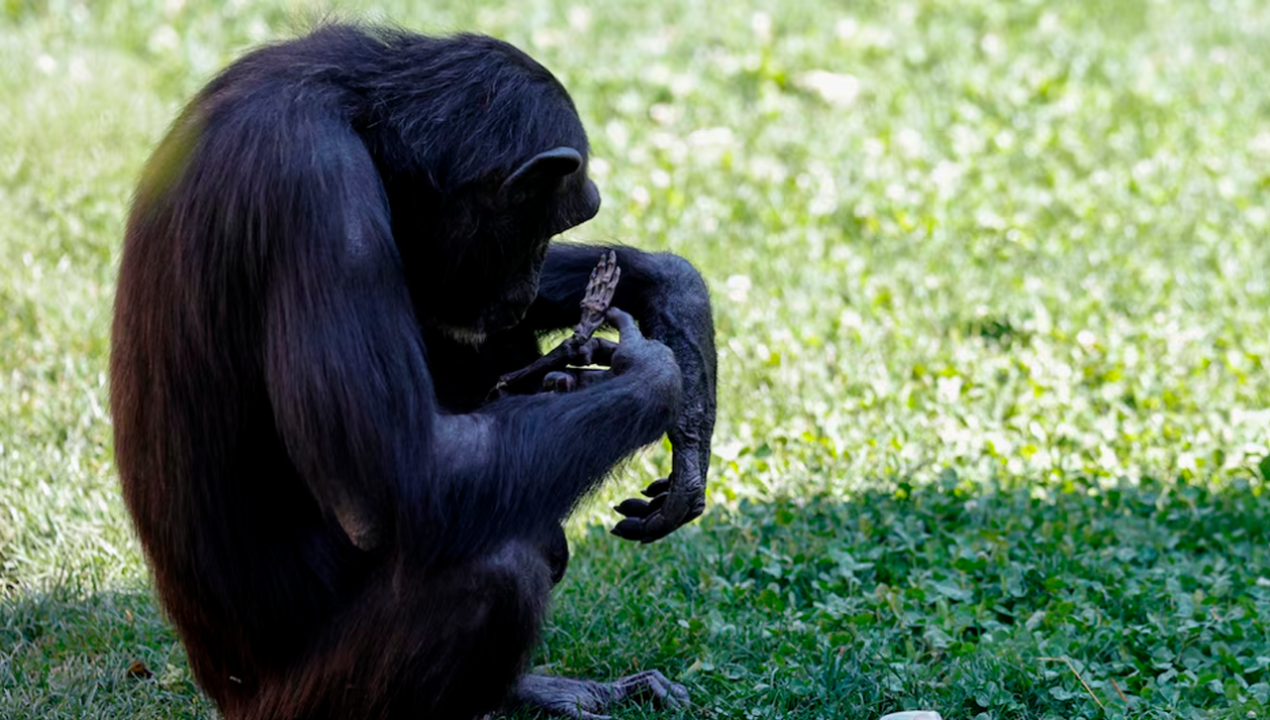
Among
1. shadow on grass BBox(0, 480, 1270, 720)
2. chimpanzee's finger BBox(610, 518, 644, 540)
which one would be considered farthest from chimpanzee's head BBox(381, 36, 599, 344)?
shadow on grass BBox(0, 480, 1270, 720)

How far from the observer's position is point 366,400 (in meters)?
3.00

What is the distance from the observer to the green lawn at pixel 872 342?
4.20 meters

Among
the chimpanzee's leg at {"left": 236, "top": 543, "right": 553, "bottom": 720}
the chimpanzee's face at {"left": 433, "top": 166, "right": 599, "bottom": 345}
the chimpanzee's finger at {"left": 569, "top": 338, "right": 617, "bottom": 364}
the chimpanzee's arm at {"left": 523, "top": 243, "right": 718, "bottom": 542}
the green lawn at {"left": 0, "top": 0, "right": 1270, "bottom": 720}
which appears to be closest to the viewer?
the chimpanzee's leg at {"left": 236, "top": 543, "right": 553, "bottom": 720}

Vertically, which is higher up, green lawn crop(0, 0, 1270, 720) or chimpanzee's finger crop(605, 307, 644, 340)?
chimpanzee's finger crop(605, 307, 644, 340)

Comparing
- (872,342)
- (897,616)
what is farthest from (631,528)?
(872,342)

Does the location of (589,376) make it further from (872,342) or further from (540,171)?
(872,342)

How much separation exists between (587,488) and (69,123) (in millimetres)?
5187

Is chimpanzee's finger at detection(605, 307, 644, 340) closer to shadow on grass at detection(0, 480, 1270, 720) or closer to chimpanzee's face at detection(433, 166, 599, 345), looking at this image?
chimpanzee's face at detection(433, 166, 599, 345)

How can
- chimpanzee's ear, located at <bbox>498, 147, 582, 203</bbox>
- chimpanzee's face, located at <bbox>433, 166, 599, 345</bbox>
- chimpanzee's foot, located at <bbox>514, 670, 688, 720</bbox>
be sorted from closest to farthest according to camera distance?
1. chimpanzee's ear, located at <bbox>498, 147, 582, 203</bbox>
2. chimpanzee's face, located at <bbox>433, 166, 599, 345</bbox>
3. chimpanzee's foot, located at <bbox>514, 670, 688, 720</bbox>

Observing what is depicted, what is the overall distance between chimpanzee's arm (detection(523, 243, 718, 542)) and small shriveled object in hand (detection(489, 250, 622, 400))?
0.73 feet

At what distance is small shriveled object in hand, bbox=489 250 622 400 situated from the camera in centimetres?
363

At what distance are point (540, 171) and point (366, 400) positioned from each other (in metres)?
0.70

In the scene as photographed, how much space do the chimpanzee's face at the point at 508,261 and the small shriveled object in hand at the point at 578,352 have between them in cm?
12

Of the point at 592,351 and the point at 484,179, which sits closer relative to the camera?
the point at 484,179
